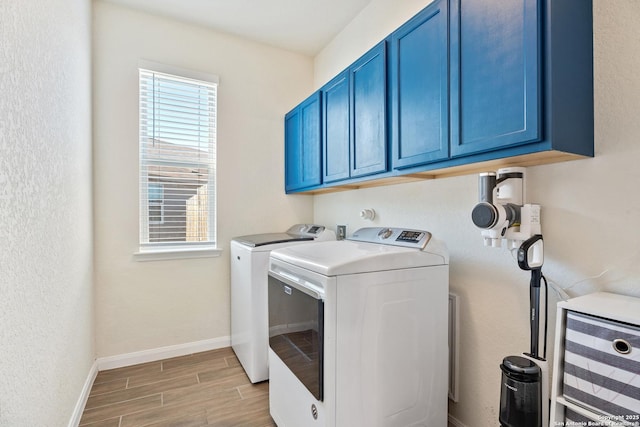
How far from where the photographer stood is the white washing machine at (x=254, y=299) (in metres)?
2.30

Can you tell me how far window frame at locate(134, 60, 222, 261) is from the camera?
8.50 feet

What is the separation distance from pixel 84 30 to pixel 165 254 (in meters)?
1.71

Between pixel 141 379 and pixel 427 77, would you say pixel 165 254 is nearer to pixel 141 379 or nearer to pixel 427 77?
pixel 141 379

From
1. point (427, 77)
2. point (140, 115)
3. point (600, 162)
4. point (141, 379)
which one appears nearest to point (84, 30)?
point (140, 115)

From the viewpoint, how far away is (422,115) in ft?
5.01

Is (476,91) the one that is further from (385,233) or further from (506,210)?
(385,233)

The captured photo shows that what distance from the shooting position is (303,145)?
2.75m

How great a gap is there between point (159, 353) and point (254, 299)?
1.08m

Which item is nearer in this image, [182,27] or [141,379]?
[141,379]

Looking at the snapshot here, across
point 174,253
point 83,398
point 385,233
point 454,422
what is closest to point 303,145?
point 385,233

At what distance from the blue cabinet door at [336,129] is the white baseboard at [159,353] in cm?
181

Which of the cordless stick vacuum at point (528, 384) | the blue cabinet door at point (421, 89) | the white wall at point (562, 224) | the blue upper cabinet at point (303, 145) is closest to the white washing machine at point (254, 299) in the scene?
the blue upper cabinet at point (303, 145)

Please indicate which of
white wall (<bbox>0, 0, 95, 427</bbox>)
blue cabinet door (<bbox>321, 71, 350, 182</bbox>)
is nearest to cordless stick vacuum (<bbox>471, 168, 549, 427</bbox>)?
blue cabinet door (<bbox>321, 71, 350, 182</bbox>)

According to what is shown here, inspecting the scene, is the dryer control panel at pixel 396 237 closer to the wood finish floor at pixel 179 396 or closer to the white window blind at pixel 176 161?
the wood finish floor at pixel 179 396
